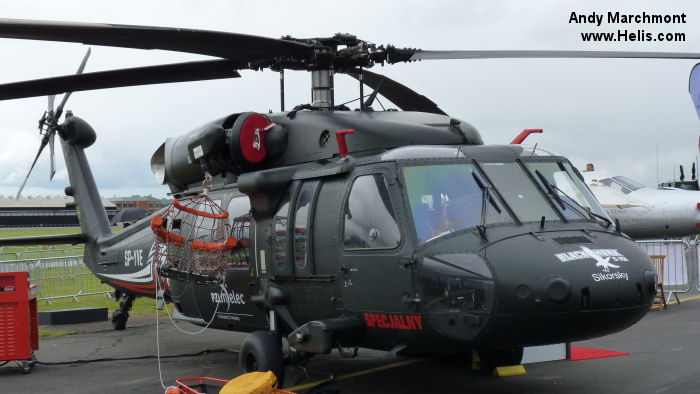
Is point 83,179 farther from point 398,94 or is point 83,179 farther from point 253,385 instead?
point 253,385

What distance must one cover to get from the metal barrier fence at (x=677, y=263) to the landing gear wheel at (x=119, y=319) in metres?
10.8

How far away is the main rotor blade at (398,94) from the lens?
30.7 feet

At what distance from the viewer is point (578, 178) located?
24.1 ft

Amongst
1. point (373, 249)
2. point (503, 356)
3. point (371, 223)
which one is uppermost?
point (371, 223)

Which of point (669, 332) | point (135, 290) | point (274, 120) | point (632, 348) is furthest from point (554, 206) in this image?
point (135, 290)

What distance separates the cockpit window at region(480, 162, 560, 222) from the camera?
6598 mm

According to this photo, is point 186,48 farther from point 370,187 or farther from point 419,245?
point 419,245

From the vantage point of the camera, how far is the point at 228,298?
8969mm

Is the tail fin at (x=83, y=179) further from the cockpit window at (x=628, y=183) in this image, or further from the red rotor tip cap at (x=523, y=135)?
the cockpit window at (x=628, y=183)

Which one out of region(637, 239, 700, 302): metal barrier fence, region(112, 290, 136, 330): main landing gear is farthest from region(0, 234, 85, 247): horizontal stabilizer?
region(637, 239, 700, 302): metal barrier fence

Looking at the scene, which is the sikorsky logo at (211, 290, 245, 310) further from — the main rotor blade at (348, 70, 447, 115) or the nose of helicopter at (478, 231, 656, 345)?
the nose of helicopter at (478, 231, 656, 345)

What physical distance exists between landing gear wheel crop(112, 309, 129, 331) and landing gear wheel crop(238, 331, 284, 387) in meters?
6.28

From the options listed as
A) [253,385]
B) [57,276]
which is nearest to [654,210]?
[253,385]

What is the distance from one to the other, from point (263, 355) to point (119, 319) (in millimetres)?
6856
